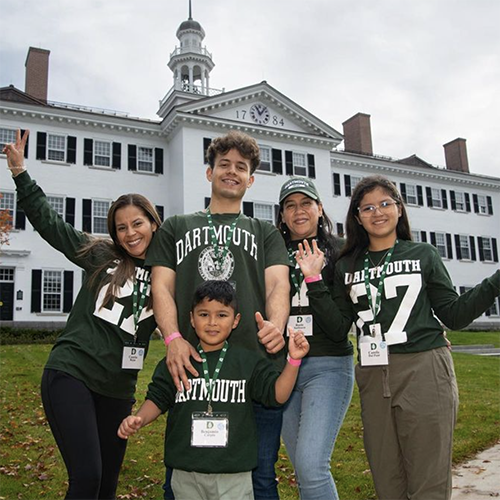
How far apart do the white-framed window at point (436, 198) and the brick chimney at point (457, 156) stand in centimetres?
359

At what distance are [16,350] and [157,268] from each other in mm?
15785

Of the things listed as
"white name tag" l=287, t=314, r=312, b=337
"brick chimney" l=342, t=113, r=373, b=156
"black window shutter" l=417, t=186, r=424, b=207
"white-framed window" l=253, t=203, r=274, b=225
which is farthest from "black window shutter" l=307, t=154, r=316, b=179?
"white name tag" l=287, t=314, r=312, b=337

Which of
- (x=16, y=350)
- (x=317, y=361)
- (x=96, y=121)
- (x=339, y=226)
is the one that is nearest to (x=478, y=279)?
(x=339, y=226)

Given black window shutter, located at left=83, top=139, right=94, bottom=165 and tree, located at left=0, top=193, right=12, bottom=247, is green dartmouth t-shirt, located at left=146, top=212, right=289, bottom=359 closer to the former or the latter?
tree, located at left=0, top=193, right=12, bottom=247

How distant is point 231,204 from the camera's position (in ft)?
11.6

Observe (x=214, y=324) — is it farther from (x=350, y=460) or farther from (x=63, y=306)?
(x=63, y=306)

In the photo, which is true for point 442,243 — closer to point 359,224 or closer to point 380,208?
point 359,224

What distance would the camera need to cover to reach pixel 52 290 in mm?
25562

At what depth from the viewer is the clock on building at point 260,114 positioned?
101ft

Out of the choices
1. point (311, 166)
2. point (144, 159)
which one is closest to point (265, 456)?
point (144, 159)

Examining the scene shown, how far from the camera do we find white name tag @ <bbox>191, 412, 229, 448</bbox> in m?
2.85

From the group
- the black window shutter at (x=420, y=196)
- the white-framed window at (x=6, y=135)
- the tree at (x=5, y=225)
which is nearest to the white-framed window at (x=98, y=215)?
the tree at (x=5, y=225)

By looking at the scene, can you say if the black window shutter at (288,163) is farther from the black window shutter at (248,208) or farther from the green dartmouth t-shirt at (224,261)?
the green dartmouth t-shirt at (224,261)

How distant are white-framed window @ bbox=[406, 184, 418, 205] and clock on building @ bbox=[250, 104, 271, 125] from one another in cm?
1190
